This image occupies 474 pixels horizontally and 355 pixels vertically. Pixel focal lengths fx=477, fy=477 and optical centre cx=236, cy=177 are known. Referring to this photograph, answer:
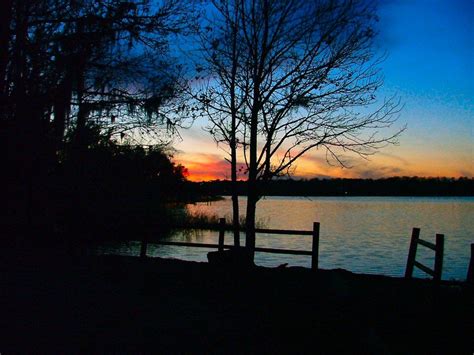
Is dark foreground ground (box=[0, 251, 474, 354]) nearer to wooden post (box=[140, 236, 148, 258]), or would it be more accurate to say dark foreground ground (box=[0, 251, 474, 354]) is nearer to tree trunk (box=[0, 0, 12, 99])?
wooden post (box=[140, 236, 148, 258])

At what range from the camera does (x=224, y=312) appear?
31.1ft

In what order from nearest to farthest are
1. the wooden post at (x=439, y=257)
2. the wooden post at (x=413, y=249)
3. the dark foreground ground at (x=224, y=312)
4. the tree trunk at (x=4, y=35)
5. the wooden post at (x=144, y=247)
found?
the dark foreground ground at (x=224, y=312) → the wooden post at (x=439, y=257) → the tree trunk at (x=4, y=35) → the wooden post at (x=413, y=249) → the wooden post at (x=144, y=247)

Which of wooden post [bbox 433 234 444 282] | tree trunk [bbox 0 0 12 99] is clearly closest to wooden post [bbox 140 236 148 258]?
tree trunk [bbox 0 0 12 99]

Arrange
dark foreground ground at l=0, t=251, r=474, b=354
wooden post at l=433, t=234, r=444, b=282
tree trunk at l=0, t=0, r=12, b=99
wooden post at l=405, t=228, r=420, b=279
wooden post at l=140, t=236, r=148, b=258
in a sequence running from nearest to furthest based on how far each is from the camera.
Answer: dark foreground ground at l=0, t=251, r=474, b=354 < wooden post at l=433, t=234, r=444, b=282 < tree trunk at l=0, t=0, r=12, b=99 < wooden post at l=405, t=228, r=420, b=279 < wooden post at l=140, t=236, r=148, b=258

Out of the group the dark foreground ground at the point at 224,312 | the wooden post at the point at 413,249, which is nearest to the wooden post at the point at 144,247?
the dark foreground ground at the point at 224,312

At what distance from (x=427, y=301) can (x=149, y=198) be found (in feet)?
70.1

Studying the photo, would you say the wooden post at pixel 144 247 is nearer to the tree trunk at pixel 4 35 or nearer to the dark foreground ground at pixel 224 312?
the dark foreground ground at pixel 224 312

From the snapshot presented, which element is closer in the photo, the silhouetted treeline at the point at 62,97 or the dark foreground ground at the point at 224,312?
the dark foreground ground at the point at 224,312

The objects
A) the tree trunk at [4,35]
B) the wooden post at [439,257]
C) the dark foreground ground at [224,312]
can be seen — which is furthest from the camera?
the tree trunk at [4,35]

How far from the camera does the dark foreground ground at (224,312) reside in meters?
7.25

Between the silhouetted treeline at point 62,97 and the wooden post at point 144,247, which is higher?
the silhouetted treeline at point 62,97

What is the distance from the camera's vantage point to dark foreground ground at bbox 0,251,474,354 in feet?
23.8

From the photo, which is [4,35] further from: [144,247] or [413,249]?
[413,249]

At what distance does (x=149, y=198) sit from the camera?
98.1ft
